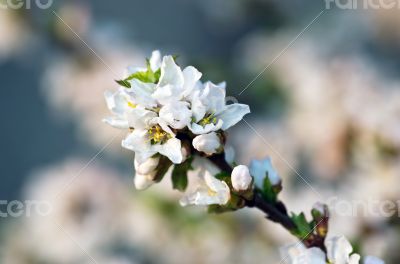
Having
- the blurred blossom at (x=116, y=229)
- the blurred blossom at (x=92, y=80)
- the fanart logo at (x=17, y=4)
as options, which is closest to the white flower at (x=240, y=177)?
the blurred blossom at (x=116, y=229)

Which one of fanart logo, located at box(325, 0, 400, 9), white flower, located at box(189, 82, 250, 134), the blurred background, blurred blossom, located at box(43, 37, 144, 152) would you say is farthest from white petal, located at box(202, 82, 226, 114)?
fanart logo, located at box(325, 0, 400, 9)

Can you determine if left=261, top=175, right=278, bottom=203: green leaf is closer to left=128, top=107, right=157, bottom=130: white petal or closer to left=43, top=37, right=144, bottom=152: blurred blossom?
left=128, top=107, right=157, bottom=130: white petal

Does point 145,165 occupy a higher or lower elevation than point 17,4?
lower

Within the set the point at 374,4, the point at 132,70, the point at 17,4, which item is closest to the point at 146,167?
the point at 132,70

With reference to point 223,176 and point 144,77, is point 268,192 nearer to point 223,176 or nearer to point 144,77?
point 223,176

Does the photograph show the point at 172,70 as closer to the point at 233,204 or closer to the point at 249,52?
the point at 233,204

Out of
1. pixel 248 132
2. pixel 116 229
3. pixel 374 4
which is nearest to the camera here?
pixel 116 229

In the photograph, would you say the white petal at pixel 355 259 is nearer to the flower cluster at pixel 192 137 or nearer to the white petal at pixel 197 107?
the flower cluster at pixel 192 137
